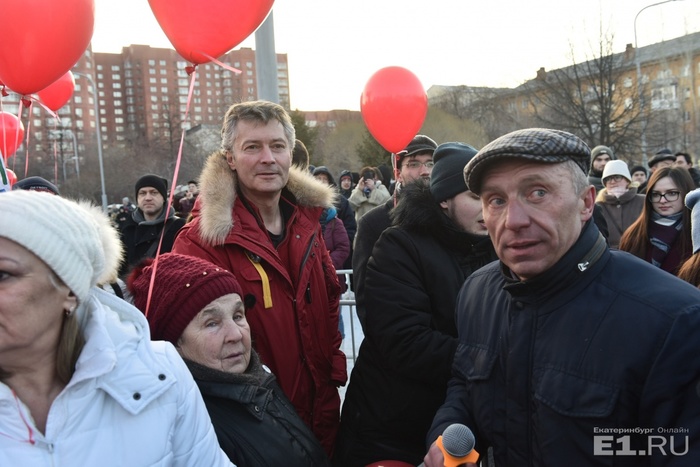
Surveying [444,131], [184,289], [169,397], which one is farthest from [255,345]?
[444,131]

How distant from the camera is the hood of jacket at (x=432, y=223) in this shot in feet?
8.68

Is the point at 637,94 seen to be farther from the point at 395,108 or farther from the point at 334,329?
the point at 334,329

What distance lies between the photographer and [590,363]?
157 centimetres

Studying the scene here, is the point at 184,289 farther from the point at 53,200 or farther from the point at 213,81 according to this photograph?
the point at 213,81

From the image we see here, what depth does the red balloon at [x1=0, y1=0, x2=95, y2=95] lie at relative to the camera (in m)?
2.56

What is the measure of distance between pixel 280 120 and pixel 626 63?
19384mm

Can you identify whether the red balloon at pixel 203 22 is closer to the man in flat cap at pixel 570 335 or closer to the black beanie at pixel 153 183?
the man in flat cap at pixel 570 335

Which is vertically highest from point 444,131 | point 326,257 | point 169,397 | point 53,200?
point 444,131

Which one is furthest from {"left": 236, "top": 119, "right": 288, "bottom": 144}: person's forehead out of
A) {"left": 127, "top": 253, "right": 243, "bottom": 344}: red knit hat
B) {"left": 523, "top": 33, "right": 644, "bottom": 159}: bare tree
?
{"left": 523, "top": 33, "right": 644, "bottom": 159}: bare tree

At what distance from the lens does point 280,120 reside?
117 inches

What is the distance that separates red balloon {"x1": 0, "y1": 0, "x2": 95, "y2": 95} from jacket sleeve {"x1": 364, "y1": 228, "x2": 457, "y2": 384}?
1772mm

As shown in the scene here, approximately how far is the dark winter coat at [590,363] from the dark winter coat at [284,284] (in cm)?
109

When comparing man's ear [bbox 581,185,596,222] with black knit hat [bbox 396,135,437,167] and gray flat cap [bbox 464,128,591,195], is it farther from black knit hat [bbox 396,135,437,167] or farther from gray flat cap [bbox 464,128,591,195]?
black knit hat [bbox 396,135,437,167]

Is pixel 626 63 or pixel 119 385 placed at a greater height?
pixel 626 63
